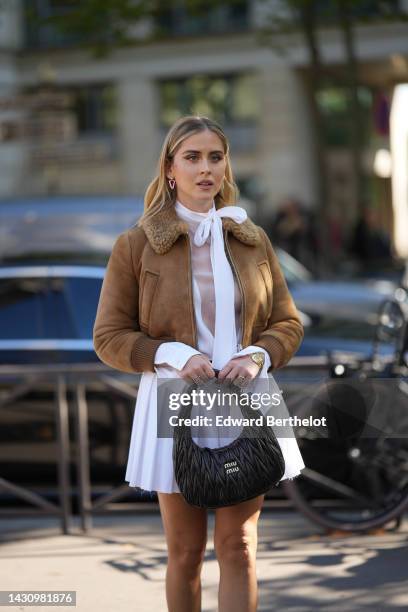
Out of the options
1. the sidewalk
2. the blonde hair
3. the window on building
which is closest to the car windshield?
the sidewalk

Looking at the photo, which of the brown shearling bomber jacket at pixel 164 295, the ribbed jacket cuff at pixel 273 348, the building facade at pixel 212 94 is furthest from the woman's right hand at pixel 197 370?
the building facade at pixel 212 94

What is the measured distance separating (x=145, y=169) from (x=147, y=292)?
35.8 metres

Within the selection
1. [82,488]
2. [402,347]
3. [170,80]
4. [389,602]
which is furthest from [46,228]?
[170,80]

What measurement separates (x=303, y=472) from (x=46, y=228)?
5.63m

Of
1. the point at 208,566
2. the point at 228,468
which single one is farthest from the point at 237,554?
the point at 208,566

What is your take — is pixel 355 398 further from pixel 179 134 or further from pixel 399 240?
pixel 399 240

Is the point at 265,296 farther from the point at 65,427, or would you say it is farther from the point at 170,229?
the point at 65,427

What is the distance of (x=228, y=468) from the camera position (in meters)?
3.77

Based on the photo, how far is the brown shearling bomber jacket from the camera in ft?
12.9

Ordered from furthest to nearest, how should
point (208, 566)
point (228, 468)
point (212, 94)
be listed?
point (212, 94), point (208, 566), point (228, 468)

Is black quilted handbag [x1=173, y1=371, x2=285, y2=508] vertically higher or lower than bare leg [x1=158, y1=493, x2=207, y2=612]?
higher

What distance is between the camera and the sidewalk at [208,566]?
5180 millimetres

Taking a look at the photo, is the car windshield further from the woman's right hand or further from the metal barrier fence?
the woman's right hand

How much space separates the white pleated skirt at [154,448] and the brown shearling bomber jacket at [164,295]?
3.0 inches
